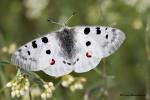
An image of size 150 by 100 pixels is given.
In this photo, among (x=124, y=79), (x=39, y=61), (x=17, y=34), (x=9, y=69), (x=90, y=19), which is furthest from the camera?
(x=17, y=34)

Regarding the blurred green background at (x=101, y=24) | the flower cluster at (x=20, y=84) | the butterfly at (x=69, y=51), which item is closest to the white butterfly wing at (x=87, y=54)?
the butterfly at (x=69, y=51)

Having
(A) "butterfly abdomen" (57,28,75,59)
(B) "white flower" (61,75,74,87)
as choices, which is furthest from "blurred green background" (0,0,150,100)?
(A) "butterfly abdomen" (57,28,75,59)

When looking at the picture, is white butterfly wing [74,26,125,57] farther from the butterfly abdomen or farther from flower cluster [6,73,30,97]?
flower cluster [6,73,30,97]

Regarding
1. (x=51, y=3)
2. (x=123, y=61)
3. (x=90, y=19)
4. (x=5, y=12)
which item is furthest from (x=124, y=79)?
(x=5, y=12)

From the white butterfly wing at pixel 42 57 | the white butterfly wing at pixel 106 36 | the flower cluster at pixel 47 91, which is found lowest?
the flower cluster at pixel 47 91

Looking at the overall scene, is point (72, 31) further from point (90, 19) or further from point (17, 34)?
point (17, 34)

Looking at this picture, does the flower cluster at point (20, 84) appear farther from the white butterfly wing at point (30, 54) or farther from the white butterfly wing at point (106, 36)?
the white butterfly wing at point (106, 36)
